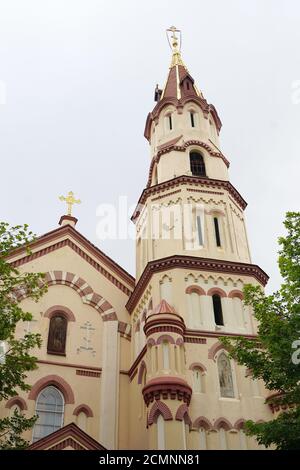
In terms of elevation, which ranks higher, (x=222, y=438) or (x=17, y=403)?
(x=17, y=403)

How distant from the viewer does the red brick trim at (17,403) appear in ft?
70.9

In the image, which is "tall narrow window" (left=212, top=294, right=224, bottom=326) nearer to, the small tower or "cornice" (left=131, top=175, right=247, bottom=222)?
the small tower

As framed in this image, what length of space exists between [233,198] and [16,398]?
14.0 metres

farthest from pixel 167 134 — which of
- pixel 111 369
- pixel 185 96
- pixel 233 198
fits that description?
pixel 111 369

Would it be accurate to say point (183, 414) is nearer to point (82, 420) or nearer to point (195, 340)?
point (195, 340)

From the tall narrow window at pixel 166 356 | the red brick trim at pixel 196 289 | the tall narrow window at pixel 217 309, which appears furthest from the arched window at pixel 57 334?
the tall narrow window at pixel 217 309

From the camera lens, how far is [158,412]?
18906 mm

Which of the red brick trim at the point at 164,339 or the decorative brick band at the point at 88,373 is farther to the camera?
the decorative brick band at the point at 88,373

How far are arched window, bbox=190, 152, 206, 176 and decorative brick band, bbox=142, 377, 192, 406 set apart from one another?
12915mm

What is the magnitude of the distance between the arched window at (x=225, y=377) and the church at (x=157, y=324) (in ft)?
0.13

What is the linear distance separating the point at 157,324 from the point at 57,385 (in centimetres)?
520

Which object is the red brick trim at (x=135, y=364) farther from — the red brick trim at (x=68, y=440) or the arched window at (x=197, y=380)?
the red brick trim at (x=68, y=440)

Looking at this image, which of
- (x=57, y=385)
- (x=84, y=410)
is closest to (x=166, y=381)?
(x=84, y=410)

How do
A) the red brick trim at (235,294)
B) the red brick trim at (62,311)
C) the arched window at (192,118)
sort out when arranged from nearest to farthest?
the red brick trim at (235,294), the red brick trim at (62,311), the arched window at (192,118)
